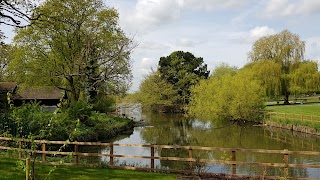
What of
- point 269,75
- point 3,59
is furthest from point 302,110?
point 3,59

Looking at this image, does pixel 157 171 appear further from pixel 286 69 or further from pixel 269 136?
pixel 286 69

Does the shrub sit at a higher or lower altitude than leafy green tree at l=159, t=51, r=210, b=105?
lower

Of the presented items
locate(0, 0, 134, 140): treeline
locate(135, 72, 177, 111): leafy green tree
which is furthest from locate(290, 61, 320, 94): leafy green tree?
locate(0, 0, 134, 140): treeline

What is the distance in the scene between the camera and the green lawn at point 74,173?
1070 centimetres

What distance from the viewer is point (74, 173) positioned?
11375mm

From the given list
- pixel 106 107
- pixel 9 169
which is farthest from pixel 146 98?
pixel 9 169

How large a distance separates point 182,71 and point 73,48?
37.0 m

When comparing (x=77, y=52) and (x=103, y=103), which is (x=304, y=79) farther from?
(x=77, y=52)

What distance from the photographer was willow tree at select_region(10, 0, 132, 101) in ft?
89.2

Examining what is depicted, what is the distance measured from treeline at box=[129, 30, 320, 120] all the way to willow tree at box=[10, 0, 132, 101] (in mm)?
15667

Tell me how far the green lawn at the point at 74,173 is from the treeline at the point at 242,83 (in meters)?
28.3

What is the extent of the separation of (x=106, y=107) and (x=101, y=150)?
54.4 feet

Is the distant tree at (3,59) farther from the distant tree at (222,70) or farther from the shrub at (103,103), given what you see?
the distant tree at (222,70)

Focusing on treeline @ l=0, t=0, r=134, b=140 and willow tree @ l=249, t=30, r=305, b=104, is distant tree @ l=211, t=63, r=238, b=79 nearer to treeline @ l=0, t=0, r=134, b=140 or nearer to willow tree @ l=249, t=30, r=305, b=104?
willow tree @ l=249, t=30, r=305, b=104
